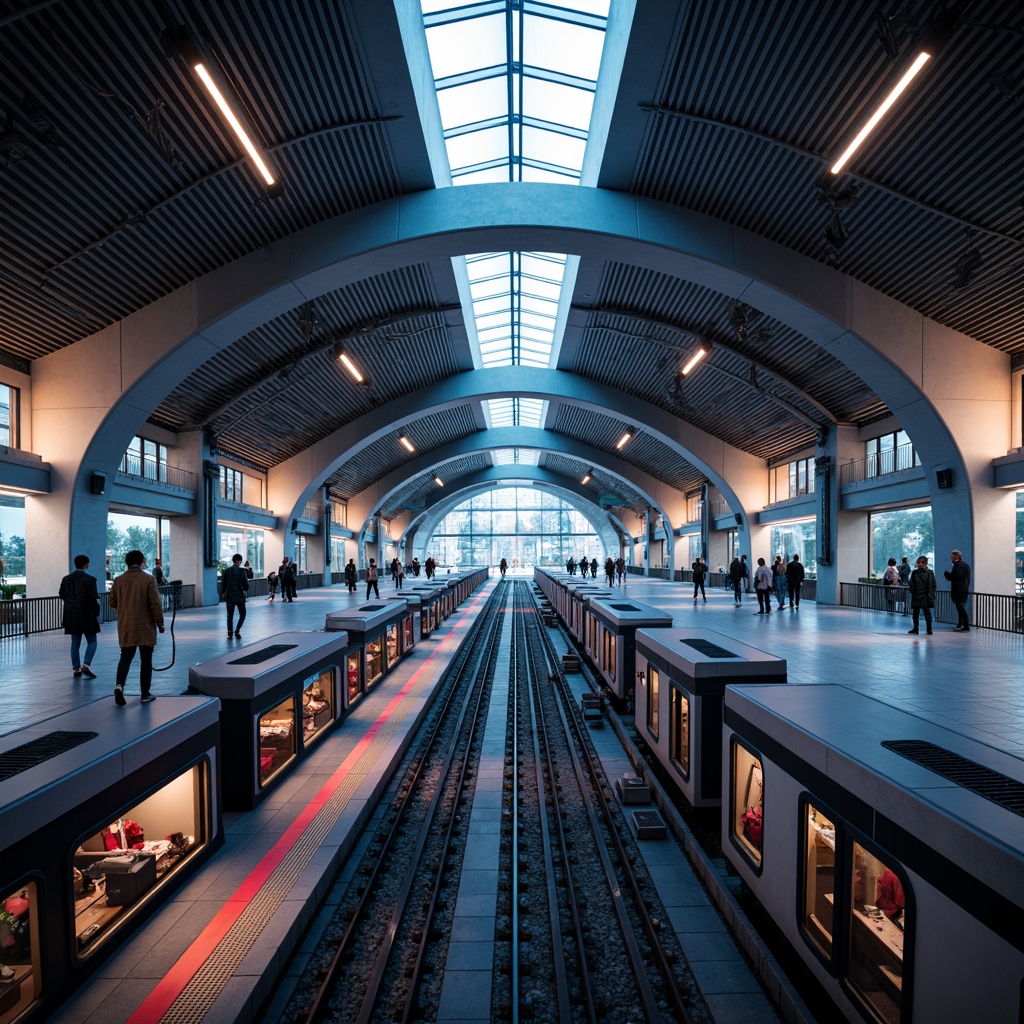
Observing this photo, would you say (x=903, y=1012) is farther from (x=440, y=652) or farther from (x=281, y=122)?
(x=440, y=652)

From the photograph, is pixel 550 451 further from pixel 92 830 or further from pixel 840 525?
pixel 92 830

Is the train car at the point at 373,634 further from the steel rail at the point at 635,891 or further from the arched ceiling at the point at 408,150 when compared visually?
the arched ceiling at the point at 408,150

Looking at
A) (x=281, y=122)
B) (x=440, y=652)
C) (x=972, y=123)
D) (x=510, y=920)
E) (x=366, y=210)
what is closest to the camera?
(x=510, y=920)

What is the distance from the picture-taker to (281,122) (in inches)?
419

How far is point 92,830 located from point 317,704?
492 cm

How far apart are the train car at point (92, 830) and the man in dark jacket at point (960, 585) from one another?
42.2 ft

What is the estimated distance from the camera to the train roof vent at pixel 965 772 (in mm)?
2891

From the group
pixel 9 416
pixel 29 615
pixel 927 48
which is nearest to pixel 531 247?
pixel 927 48

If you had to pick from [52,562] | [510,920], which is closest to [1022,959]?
[510,920]

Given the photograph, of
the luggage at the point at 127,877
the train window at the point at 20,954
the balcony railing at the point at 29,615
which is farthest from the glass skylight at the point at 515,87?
the train window at the point at 20,954

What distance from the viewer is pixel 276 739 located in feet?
23.2

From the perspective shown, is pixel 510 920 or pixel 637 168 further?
pixel 637 168

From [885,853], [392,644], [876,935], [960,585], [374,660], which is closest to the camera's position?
[885,853]

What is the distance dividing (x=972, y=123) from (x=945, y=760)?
10065mm
